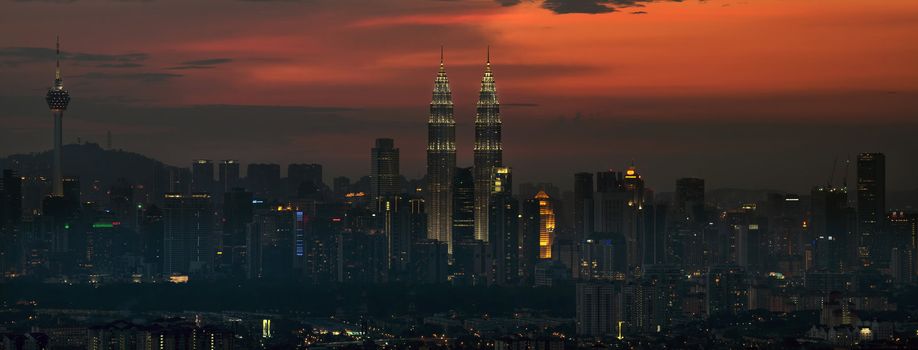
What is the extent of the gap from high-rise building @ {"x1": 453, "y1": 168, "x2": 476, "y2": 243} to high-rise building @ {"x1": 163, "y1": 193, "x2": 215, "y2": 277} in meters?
8.92

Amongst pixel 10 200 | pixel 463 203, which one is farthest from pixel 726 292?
pixel 10 200

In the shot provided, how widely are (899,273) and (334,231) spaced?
62.2 feet

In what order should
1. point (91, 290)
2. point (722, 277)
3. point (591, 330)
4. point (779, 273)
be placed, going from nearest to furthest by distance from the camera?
point (591, 330)
point (722, 277)
point (91, 290)
point (779, 273)

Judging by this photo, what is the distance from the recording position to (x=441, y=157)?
71.8 metres

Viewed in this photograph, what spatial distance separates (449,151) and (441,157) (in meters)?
0.39

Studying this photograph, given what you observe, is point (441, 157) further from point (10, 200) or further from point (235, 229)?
point (10, 200)

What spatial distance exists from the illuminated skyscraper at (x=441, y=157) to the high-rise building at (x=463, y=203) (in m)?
0.19

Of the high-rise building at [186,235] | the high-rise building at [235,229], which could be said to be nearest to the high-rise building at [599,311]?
the high-rise building at [235,229]

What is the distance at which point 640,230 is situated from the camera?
234 feet

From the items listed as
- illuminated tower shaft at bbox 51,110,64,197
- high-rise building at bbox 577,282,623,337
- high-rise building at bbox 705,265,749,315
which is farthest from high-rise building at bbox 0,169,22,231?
high-rise building at bbox 577,282,623,337

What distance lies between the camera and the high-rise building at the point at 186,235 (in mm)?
72562

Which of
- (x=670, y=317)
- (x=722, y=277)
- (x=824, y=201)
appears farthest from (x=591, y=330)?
(x=824, y=201)

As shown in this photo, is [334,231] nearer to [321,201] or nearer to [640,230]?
[321,201]

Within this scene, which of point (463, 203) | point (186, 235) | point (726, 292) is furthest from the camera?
point (186, 235)
